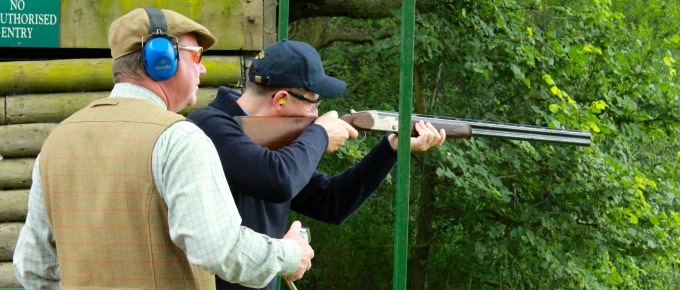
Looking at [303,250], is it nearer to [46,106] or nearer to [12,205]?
[46,106]

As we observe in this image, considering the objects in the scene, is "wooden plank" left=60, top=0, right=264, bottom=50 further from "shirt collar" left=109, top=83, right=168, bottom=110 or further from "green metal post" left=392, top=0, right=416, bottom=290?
"shirt collar" left=109, top=83, right=168, bottom=110

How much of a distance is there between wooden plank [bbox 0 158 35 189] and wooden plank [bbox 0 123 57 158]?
0.07 meters

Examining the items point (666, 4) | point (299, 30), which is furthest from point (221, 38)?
point (666, 4)

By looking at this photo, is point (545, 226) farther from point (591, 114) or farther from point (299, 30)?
point (299, 30)

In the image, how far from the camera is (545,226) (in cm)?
879

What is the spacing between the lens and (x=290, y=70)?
110 inches

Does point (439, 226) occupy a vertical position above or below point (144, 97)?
below

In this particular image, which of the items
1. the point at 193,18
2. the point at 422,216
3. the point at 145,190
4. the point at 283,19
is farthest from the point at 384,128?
the point at 422,216

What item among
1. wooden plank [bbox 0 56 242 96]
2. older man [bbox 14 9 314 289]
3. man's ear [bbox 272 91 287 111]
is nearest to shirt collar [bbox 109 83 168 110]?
older man [bbox 14 9 314 289]

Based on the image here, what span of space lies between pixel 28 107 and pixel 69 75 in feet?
1.09

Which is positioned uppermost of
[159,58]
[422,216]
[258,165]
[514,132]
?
[159,58]

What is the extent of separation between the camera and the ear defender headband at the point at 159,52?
2.10 metres

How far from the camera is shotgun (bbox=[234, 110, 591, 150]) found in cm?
279

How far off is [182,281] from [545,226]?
703 cm
